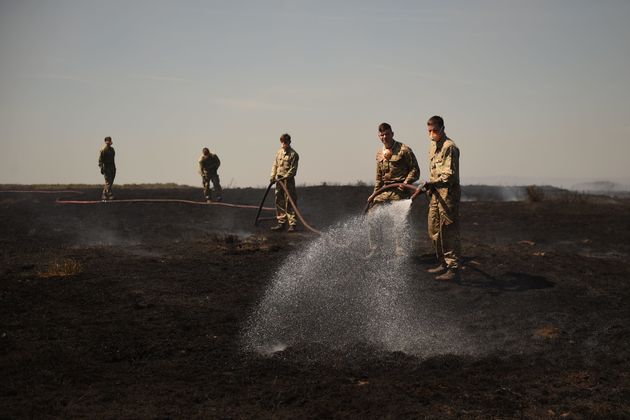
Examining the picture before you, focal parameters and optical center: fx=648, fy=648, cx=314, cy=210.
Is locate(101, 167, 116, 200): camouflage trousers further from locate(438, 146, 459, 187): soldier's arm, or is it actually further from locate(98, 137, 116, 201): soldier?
locate(438, 146, 459, 187): soldier's arm

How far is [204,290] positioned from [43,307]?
6.72 ft

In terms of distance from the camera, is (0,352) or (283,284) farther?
(283,284)

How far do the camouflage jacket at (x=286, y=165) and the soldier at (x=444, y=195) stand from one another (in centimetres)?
531

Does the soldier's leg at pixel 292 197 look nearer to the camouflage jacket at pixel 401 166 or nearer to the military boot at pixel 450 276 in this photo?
the camouflage jacket at pixel 401 166

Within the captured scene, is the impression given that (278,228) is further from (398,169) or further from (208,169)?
(208,169)

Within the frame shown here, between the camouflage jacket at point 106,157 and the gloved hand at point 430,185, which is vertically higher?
the camouflage jacket at point 106,157

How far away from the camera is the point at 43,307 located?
7.75 m

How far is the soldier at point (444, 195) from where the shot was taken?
28.1 ft

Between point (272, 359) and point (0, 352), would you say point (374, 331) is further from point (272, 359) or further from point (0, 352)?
point (0, 352)

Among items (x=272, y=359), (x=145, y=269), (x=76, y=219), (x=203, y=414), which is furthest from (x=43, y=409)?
(x=76, y=219)

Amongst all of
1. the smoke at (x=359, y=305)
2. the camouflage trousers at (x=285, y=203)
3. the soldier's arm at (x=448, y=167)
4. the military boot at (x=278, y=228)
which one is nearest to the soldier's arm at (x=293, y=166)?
the camouflage trousers at (x=285, y=203)

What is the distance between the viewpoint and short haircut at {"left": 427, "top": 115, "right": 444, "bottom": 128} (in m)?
8.75

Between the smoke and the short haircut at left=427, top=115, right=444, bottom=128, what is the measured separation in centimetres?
143

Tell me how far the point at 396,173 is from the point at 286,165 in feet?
14.2
